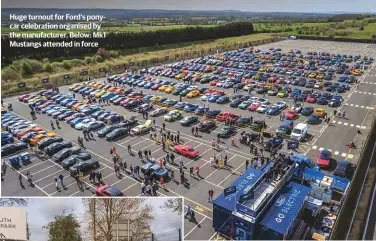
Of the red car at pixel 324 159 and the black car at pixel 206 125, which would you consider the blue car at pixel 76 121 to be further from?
the red car at pixel 324 159

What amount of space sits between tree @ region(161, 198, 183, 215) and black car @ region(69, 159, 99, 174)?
1506 centimetres

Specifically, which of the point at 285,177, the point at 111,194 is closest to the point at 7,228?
the point at 111,194

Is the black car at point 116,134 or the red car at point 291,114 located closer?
the black car at point 116,134

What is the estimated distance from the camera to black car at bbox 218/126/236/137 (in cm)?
4197

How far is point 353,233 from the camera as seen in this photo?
81.0ft

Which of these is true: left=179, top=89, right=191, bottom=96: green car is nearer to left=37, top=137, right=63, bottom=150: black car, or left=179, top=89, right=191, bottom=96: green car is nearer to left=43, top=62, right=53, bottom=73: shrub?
left=37, top=137, right=63, bottom=150: black car

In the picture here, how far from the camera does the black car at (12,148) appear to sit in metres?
38.6

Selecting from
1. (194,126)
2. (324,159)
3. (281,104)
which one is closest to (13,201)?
Answer: (194,126)

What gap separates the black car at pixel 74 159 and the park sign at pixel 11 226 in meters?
13.4

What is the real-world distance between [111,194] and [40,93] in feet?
127

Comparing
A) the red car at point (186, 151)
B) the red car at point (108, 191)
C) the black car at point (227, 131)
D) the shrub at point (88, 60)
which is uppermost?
the shrub at point (88, 60)

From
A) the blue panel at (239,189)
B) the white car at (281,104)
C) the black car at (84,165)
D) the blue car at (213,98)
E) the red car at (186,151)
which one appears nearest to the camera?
the blue panel at (239,189)

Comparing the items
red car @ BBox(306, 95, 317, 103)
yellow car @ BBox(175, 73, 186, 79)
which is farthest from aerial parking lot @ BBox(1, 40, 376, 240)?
red car @ BBox(306, 95, 317, 103)

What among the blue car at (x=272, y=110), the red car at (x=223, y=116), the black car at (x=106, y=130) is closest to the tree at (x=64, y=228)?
the black car at (x=106, y=130)
